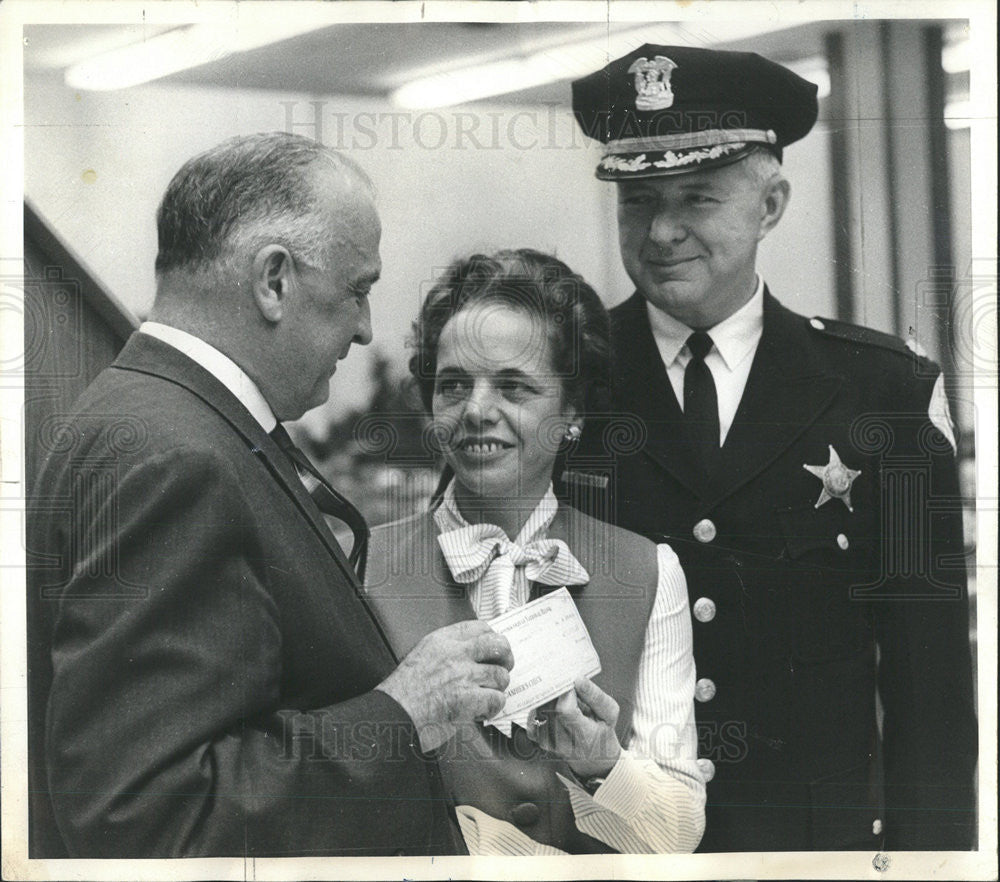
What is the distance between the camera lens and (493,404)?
14.0 ft

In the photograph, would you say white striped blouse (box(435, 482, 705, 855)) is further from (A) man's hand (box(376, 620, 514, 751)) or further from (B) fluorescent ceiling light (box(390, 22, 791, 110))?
(B) fluorescent ceiling light (box(390, 22, 791, 110))

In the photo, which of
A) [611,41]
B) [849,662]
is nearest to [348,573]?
[849,662]

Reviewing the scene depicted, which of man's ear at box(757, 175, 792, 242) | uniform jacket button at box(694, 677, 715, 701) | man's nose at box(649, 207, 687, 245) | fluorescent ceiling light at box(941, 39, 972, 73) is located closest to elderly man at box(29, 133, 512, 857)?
uniform jacket button at box(694, 677, 715, 701)

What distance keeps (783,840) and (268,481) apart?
81.7 inches

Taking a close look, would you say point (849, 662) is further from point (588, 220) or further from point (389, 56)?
point (389, 56)

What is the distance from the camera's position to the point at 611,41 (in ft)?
14.3

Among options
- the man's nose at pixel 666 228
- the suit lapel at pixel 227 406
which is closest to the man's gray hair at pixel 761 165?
the man's nose at pixel 666 228

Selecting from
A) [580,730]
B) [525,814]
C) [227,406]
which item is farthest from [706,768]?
[227,406]

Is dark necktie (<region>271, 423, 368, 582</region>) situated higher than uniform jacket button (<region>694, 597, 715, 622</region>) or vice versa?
dark necktie (<region>271, 423, 368, 582</region>)

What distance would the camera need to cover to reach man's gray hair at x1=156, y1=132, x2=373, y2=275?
4.20 meters

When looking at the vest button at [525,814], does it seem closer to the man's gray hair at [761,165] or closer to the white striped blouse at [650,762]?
the white striped blouse at [650,762]

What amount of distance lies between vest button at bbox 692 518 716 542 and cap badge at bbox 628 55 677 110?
1373mm

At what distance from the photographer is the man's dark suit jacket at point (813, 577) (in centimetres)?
427

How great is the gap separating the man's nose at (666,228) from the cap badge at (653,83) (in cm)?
35
